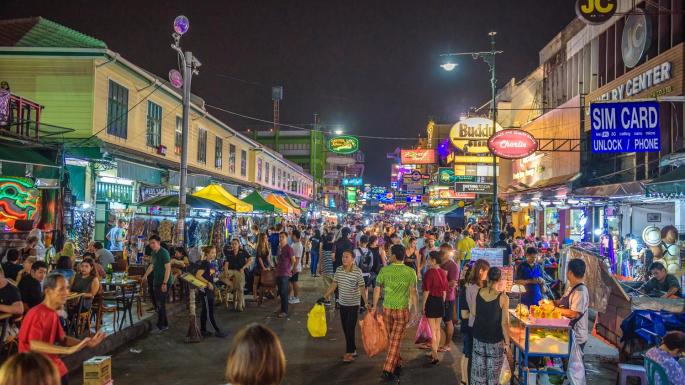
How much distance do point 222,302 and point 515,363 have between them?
29.6 ft

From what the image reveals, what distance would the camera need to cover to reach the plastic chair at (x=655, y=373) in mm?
5262

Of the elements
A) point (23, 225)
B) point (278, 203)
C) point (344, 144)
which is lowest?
point (23, 225)

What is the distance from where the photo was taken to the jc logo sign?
1203cm

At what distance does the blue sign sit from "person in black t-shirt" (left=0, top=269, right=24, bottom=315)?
12562mm

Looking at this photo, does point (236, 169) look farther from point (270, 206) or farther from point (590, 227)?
point (590, 227)

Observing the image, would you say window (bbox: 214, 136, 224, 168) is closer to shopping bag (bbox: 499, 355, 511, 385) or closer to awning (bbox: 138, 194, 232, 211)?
awning (bbox: 138, 194, 232, 211)

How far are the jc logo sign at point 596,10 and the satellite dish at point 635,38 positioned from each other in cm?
765

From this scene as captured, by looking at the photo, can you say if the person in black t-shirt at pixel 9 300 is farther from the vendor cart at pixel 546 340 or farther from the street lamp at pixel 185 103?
the street lamp at pixel 185 103

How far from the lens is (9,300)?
718 cm

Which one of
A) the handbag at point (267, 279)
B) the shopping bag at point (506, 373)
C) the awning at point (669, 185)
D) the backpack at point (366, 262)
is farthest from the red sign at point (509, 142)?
the shopping bag at point (506, 373)

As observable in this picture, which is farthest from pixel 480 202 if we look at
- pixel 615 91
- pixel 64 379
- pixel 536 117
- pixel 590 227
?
pixel 64 379

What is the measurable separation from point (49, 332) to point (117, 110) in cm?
1532

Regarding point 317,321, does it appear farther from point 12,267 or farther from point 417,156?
point 417,156

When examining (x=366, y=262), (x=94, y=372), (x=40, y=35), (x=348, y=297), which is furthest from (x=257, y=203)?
(x=94, y=372)
